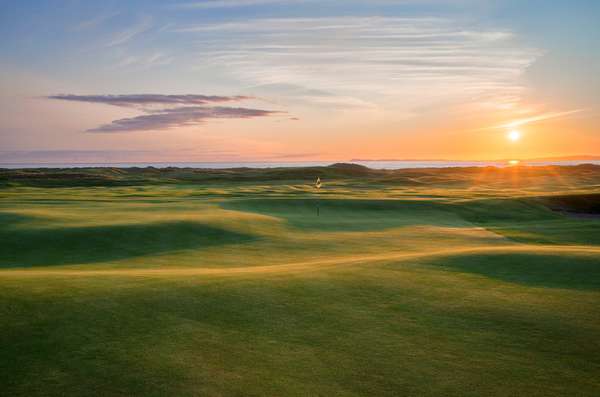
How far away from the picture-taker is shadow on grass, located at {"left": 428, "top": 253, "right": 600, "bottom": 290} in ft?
42.7

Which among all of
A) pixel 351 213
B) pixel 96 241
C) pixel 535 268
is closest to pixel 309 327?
pixel 535 268

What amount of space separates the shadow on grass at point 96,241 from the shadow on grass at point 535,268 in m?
13.2

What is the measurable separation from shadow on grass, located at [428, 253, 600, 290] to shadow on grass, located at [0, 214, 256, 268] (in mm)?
13163

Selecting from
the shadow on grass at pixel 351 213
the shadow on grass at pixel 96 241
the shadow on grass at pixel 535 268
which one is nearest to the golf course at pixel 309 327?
the shadow on grass at pixel 535 268

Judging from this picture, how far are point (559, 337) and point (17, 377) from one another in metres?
9.96

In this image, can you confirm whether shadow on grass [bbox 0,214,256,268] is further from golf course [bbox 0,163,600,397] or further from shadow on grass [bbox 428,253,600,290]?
shadow on grass [bbox 428,253,600,290]

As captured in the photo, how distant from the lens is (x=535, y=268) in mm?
14898

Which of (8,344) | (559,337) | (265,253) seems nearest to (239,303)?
(8,344)

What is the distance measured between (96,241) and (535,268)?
2043 cm

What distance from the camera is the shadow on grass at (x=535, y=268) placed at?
513 inches

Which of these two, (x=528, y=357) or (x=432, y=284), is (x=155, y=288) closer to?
(x=432, y=284)

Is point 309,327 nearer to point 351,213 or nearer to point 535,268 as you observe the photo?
point 535,268

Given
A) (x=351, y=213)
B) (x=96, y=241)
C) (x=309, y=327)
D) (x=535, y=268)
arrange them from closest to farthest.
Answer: (x=309, y=327), (x=535, y=268), (x=96, y=241), (x=351, y=213)

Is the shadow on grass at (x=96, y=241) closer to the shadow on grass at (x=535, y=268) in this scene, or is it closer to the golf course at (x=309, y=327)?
the golf course at (x=309, y=327)
